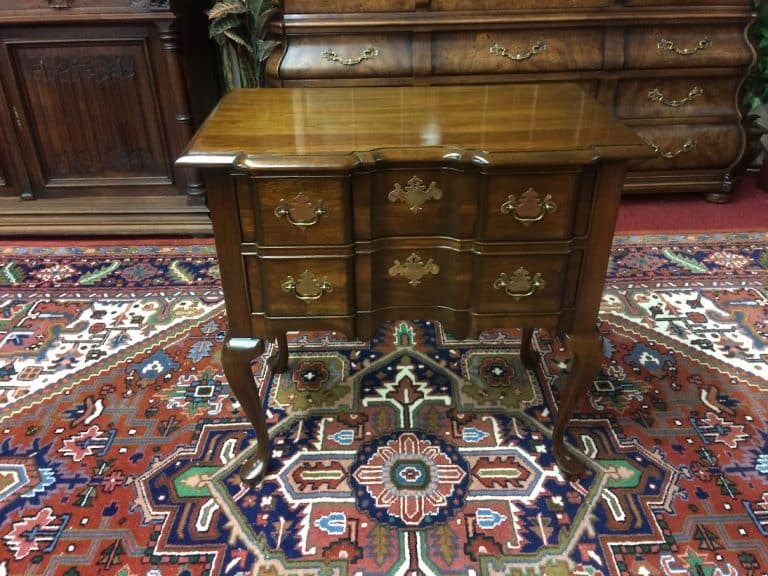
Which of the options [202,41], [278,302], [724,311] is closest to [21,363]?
[278,302]

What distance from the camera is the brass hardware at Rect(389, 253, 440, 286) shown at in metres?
1.43

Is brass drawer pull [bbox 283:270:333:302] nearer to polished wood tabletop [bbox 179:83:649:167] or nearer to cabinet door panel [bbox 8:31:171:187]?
polished wood tabletop [bbox 179:83:649:167]

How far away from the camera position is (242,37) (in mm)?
2910

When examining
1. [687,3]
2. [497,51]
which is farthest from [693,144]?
[497,51]

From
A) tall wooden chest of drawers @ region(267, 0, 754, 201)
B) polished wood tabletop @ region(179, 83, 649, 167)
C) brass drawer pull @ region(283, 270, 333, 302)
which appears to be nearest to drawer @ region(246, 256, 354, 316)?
brass drawer pull @ region(283, 270, 333, 302)

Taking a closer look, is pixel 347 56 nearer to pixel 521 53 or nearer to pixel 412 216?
pixel 521 53

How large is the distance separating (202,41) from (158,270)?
121 centimetres

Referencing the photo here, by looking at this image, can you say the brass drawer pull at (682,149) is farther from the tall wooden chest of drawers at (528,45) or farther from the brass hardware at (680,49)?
the brass hardware at (680,49)

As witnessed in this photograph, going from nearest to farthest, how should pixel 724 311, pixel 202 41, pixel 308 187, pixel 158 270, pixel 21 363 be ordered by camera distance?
pixel 308 187 < pixel 21 363 < pixel 724 311 < pixel 158 270 < pixel 202 41

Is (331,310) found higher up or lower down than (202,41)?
lower down

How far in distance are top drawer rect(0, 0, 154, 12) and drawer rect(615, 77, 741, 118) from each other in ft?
7.69

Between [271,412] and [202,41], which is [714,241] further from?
[202,41]

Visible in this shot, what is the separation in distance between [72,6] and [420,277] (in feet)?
7.41

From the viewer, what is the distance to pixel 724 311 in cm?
240
